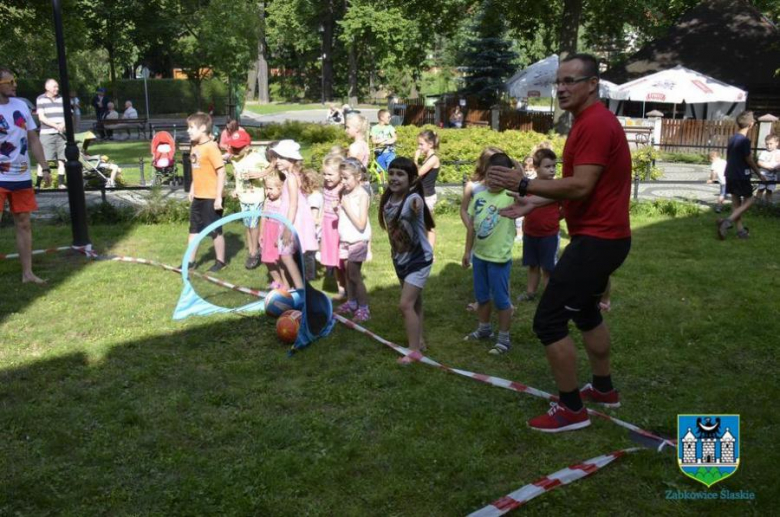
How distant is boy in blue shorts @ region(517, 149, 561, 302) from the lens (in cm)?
715

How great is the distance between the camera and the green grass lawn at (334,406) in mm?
4008

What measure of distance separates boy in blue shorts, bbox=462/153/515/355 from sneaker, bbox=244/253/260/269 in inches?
132

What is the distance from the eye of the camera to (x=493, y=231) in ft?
19.8

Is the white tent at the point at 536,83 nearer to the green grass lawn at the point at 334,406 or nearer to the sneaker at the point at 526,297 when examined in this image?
the green grass lawn at the point at 334,406

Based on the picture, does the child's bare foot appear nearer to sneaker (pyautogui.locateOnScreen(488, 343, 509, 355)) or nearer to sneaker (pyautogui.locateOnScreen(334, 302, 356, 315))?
sneaker (pyautogui.locateOnScreen(334, 302, 356, 315))

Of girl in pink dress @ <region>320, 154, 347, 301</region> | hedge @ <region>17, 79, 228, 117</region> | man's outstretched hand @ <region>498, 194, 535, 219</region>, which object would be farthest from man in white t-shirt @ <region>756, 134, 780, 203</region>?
hedge @ <region>17, 79, 228, 117</region>

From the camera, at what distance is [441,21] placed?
2772 cm

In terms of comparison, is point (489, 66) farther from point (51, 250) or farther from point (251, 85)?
point (251, 85)

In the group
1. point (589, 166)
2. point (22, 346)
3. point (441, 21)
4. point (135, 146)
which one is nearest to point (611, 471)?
point (589, 166)

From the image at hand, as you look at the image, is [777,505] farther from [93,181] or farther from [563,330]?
[93,181]

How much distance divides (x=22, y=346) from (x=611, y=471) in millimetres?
4923

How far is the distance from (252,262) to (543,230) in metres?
3.60

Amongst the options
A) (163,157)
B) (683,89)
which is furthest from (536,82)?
(163,157)

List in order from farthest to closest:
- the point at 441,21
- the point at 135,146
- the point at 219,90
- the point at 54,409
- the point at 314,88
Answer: the point at 314,88 → the point at 219,90 → the point at 441,21 → the point at 135,146 → the point at 54,409
